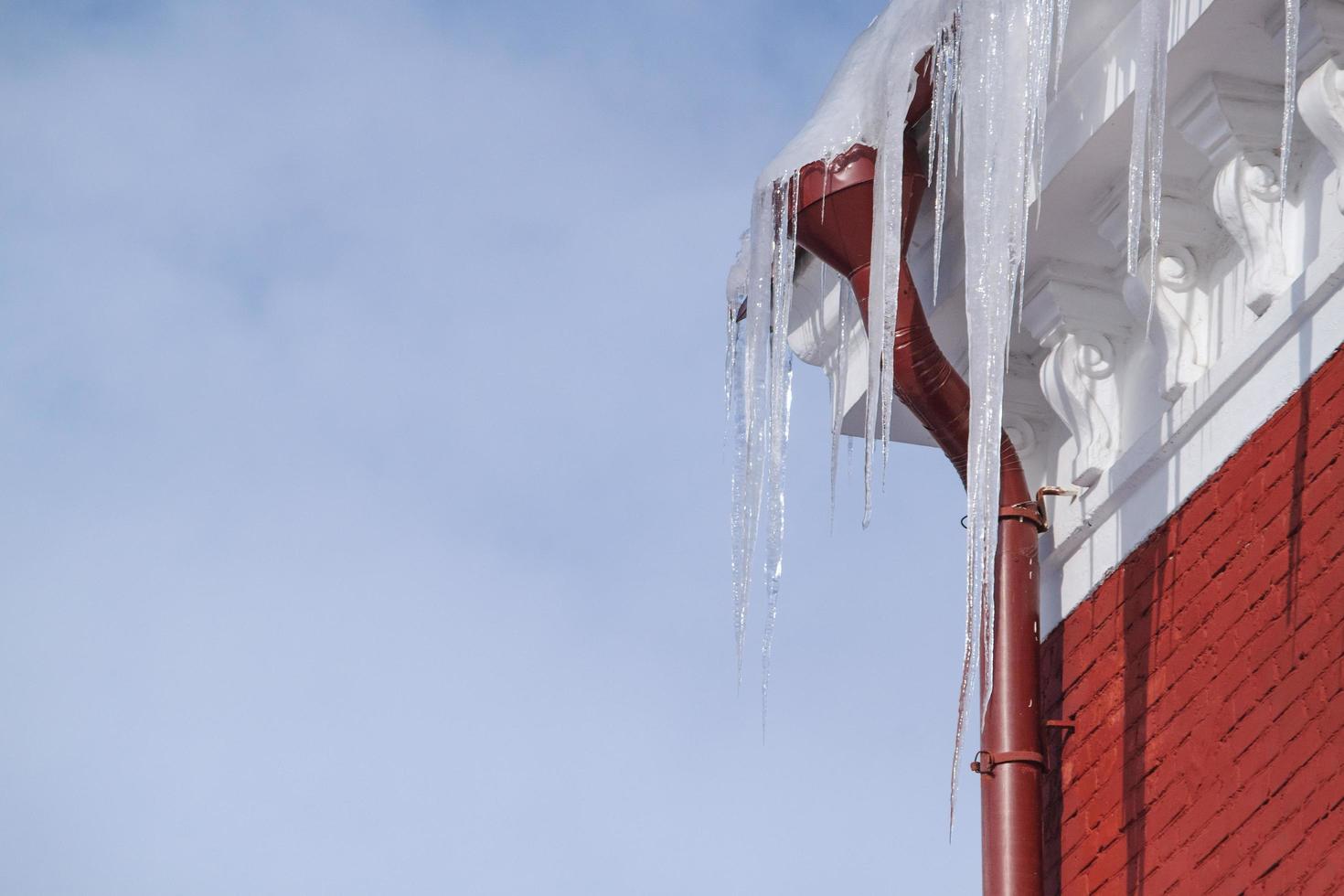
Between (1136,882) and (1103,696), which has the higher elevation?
(1103,696)

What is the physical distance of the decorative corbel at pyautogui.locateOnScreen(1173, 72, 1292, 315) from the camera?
5176 mm

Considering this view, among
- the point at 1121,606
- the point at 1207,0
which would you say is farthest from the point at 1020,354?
the point at 1207,0

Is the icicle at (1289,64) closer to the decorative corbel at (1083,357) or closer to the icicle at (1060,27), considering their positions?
the icicle at (1060,27)

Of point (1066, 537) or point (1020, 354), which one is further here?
point (1020, 354)

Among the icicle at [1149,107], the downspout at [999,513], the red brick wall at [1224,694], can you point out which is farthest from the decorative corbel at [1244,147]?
the downspout at [999,513]

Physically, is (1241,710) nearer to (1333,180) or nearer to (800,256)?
(1333,180)

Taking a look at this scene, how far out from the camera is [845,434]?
684cm

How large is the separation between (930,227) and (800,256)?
1.82ft

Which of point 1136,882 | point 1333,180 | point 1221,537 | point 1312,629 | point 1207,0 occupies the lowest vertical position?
point 1136,882

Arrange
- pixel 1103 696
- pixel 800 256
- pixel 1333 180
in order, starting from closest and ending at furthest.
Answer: pixel 1333 180
pixel 1103 696
pixel 800 256

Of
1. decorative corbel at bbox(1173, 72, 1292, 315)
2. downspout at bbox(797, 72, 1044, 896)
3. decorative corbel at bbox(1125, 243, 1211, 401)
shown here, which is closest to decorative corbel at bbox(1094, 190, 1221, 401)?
decorative corbel at bbox(1125, 243, 1211, 401)

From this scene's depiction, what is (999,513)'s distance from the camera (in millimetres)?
5820

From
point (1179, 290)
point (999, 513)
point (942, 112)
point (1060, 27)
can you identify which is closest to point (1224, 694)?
point (999, 513)

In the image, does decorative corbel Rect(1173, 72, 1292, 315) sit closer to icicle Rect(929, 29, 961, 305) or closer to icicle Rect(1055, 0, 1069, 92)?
icicle Rect(1055, 0, 1069, 92)
